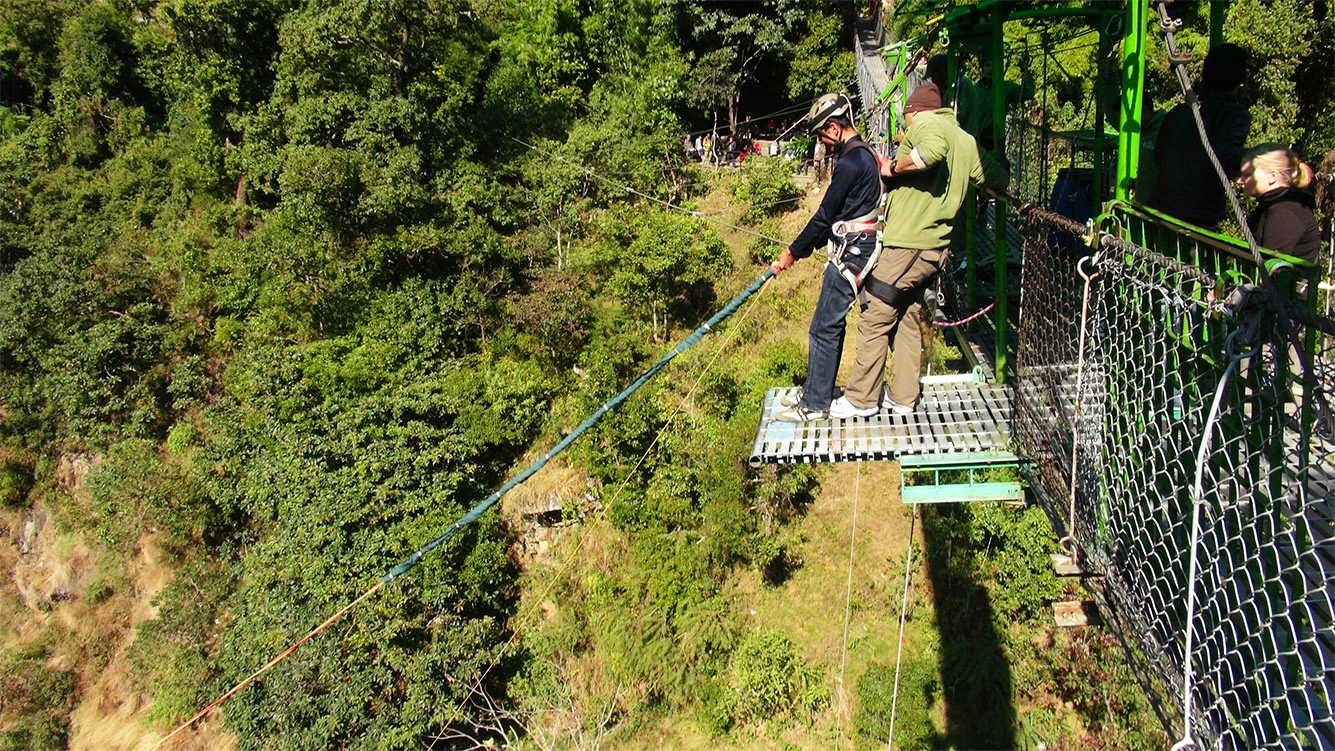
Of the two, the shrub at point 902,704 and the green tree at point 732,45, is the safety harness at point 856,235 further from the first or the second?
the green tree at point 732,45

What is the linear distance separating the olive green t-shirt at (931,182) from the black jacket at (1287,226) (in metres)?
1.10

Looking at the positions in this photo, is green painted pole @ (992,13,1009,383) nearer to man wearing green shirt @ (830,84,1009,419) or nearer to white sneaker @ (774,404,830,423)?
man wearing green shirt @ (830,84,1009,419)

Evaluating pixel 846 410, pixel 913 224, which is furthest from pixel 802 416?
pixel 913 224

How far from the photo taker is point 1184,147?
3.34m

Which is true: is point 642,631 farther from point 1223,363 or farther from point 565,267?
point 1223,363

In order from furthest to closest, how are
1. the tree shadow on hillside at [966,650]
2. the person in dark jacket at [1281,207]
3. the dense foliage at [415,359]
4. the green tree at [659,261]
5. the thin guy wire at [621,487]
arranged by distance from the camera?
the green tree at [659,261]
the thin guy wire at [621,487]
the dense foliage at [415,359]
the tree shadow on hillside at [966,650]
the person in dark jacket at [1281,207]

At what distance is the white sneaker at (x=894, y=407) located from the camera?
13.5 feet

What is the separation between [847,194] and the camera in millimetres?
3621

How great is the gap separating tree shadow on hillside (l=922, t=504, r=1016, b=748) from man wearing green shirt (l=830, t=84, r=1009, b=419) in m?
7.16

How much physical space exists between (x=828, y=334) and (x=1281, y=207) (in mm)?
1764

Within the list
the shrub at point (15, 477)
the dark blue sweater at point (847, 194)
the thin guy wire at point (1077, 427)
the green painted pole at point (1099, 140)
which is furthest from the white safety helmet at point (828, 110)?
the shrub at point (15, 477)

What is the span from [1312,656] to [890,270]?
6.84 ft

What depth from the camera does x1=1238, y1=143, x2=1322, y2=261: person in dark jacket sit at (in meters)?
2.69

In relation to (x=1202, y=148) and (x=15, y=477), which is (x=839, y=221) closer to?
(x=1202, y=148)
